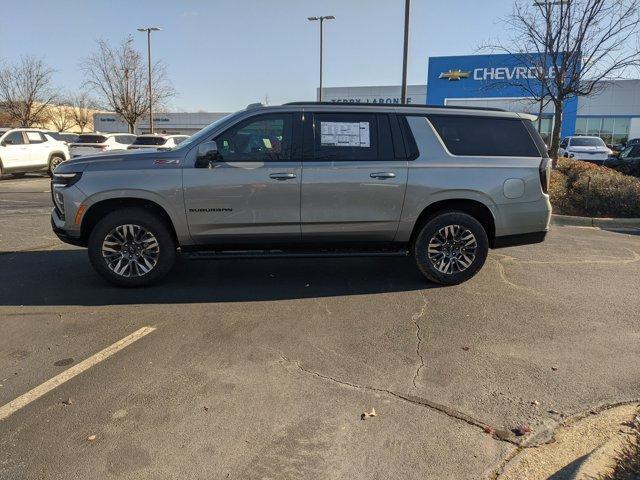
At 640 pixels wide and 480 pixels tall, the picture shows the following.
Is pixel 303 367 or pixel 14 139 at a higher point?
pixel 14 139

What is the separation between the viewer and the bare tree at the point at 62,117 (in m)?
60.5

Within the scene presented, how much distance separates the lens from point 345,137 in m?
5.58

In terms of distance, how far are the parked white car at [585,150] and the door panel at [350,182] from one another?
2096cm

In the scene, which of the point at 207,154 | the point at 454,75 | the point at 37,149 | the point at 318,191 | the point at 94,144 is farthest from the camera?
the point at 454,75

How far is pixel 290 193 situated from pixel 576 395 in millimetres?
3227

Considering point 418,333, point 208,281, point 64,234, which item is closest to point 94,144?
point 64,234

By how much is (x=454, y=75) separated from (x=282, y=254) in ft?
126

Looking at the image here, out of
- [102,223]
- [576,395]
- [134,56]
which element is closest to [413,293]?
[576,395]

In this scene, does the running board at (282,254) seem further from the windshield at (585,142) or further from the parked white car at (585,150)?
the windshield at (585,142)

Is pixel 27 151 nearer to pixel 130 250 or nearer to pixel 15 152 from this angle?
pixel 15 152

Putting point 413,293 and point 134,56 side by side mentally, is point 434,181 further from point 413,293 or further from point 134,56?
point 134,56

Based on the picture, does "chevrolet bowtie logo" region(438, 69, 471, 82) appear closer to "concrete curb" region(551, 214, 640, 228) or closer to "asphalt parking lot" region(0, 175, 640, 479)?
"concrete curb" region(551, 214, 640, 228)

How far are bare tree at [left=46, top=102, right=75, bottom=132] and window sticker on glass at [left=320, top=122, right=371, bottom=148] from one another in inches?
2451

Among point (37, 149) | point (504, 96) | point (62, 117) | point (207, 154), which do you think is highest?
point (504, 96)
